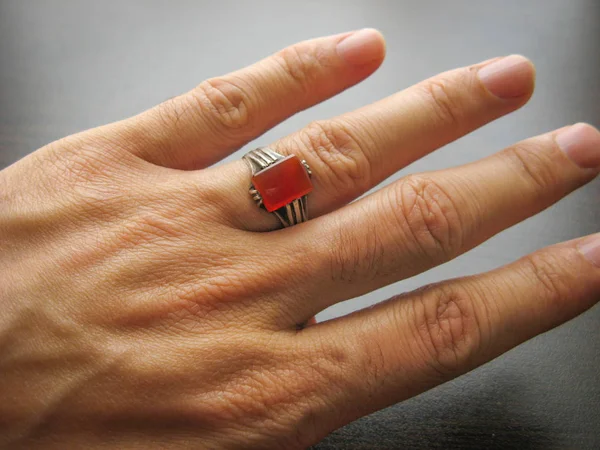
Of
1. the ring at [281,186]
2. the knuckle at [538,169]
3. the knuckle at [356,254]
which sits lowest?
the knuckle at [356,254]

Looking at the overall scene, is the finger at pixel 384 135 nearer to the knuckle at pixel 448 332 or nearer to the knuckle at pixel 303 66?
the knuckle at pixel 303 66

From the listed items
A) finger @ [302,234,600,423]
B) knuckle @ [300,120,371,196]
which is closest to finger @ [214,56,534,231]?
knuckle @ [300,120,371,196]

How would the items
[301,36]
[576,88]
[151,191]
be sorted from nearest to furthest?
[151,191], [576,88], [301,36]

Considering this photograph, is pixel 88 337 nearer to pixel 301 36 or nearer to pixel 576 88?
pixel 301 36

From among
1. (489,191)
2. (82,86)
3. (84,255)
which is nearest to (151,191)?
(84,255)

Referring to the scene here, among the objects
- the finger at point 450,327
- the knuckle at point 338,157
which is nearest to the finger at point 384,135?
the knuckle at point 338,157

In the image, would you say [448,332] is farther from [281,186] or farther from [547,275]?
[281,186]
